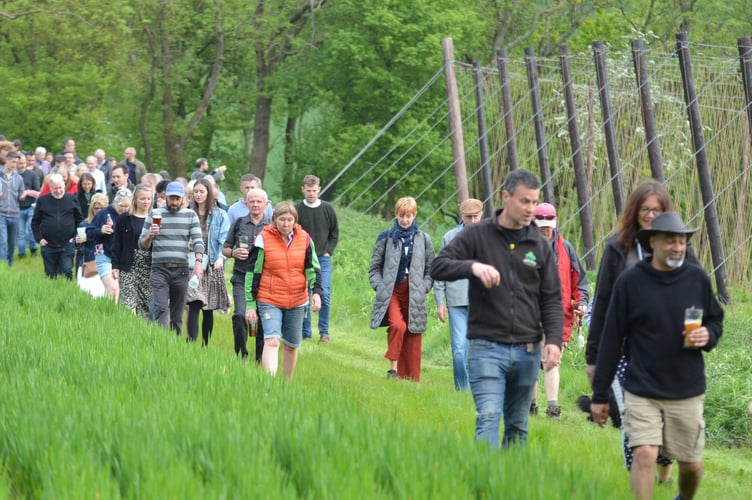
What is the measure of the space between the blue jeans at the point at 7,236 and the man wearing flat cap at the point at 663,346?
1696 centimetres

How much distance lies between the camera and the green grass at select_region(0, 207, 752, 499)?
5773mm

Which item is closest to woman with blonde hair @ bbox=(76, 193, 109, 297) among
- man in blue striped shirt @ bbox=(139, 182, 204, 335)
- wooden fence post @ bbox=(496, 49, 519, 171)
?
man in blue striped shirt @ bbox=(139, 182, 204, 335)

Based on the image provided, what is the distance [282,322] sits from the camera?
11812 mm

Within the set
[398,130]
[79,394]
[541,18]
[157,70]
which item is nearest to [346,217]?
[398,130]

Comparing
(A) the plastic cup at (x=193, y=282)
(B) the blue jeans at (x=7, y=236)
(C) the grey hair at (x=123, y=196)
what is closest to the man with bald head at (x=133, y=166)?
(B) the blue jeans at (x=7, y=236)

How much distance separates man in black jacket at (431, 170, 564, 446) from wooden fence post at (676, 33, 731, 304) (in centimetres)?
1127

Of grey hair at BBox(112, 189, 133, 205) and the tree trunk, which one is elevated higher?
the tree trunk

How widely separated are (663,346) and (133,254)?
26.0ft

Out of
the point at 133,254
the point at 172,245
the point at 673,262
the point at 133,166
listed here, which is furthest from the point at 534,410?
the point at 133,166

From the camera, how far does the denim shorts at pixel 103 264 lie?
15.7 metres

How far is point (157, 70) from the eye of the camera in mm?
46875

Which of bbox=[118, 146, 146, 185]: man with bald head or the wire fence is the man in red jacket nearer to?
the wire fence

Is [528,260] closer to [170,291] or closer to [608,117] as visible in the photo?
[170,291]

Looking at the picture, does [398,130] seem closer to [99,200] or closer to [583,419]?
[99,200]
